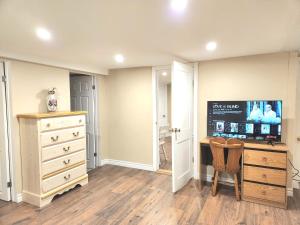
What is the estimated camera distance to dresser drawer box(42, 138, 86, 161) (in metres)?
2.92

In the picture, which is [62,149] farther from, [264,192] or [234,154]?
[264,192]

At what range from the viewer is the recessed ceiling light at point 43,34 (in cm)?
199

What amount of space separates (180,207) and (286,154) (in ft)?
5.15

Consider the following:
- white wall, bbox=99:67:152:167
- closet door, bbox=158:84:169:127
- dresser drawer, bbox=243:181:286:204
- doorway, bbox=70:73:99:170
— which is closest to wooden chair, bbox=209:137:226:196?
dresser drawer, bbox=243:181:286:204

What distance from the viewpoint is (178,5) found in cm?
147

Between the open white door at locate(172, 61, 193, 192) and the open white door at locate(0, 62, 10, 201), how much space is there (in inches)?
95.3

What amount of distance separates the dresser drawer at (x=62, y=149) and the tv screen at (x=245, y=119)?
2232 millimetres

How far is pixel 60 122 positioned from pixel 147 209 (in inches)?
70.7

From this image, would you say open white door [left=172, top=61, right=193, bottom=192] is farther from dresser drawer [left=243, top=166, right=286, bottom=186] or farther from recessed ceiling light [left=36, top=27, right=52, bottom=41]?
recessed ceiling light [left=36, top=27, right=52, bottom=41]

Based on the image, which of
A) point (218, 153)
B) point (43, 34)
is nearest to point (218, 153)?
point (218, 153)

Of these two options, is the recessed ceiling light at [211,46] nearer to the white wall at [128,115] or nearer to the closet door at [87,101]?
the white wall at [128,115]

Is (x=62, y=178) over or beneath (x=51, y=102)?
beneath

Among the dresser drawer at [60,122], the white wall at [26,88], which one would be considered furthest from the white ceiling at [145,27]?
the dresser drawer at [60,122]

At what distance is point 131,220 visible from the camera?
2537 millimetres
